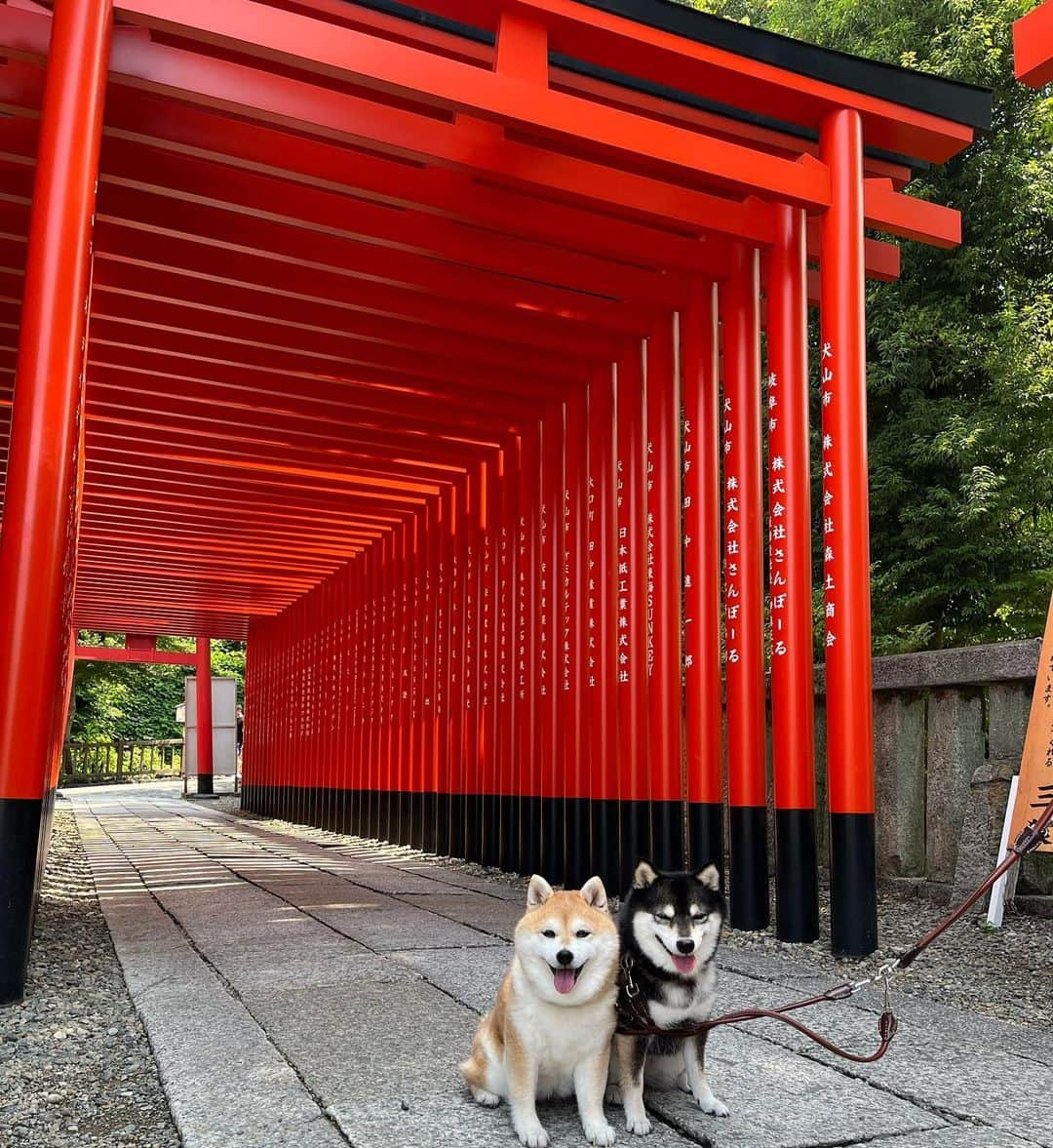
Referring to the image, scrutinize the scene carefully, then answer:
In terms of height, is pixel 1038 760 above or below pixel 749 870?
above

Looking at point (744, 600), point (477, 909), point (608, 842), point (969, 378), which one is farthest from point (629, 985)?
point (969, 378)

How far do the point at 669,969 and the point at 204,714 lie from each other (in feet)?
72.7

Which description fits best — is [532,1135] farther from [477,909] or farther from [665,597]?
[665,597]

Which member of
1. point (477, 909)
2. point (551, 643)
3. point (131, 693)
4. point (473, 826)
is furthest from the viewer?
point (131, 693)

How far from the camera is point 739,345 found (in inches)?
250

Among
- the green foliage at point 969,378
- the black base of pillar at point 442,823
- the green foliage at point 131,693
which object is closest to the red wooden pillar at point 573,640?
the black base of pillar at point 442,823

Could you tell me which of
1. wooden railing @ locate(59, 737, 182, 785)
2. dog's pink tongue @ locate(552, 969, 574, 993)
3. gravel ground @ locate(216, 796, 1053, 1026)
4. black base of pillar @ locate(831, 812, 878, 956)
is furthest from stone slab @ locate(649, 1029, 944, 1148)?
wooden railing @ locate(59, 737, 182, 785)

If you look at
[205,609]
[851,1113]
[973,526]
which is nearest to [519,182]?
[851,1113]

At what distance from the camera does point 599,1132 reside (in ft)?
8.69

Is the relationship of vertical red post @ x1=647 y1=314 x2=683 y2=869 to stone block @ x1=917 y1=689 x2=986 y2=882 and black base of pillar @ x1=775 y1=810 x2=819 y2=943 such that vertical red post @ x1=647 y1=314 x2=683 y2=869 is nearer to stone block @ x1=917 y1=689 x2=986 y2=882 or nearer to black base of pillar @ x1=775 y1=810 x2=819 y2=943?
black base of pillar @ x1=775 y1=810 x2=819 y2=943

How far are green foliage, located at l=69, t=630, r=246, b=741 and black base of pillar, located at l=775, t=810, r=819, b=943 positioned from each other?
2339 centimetres

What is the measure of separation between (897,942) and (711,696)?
65.2 inches

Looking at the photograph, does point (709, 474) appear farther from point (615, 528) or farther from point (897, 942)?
point (897, 942)

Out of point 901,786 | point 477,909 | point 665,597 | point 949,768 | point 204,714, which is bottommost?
point 477,909
